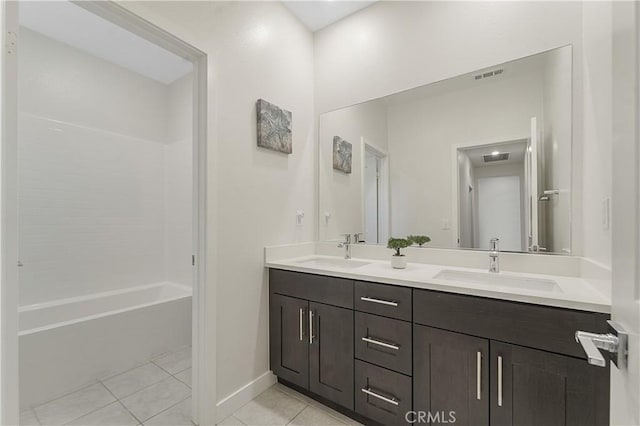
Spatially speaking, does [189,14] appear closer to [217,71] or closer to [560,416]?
[217,71]

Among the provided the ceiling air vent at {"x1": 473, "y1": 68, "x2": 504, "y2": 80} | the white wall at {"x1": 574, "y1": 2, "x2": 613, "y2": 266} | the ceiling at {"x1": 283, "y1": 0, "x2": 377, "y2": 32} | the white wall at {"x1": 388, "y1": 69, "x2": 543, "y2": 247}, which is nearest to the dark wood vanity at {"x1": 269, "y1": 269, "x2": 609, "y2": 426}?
the white wall at {"x1": 574, "y1": 2, "x2": 613, "y2": 266}

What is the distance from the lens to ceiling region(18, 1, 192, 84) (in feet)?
6.70

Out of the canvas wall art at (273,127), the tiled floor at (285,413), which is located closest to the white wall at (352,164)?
the canvas wall art at (273,127)

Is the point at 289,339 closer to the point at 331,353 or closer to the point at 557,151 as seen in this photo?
the point at 331,353

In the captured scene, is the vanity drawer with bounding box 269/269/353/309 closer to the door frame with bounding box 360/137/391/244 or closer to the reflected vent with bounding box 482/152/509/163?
the door frame with bounding box 360/137/391/244

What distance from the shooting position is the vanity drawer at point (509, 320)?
3.33ft

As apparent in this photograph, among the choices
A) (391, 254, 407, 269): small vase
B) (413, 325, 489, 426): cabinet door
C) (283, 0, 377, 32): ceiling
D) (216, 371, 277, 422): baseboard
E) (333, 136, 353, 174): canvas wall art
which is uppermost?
(283, 0, 377, 32): ceiling

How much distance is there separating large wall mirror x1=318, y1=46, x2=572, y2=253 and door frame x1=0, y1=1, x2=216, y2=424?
1.09m

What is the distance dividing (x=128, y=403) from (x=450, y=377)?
1.96 m

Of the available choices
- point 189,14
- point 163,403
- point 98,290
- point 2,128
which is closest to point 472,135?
point 189,14

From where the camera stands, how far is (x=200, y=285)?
1.57 metres

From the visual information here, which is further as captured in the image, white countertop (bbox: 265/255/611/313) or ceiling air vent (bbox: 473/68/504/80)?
ceiling air vent (bbox: 473/68/504/80)

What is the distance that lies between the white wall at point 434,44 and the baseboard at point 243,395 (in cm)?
202

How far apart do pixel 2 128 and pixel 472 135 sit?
2.20 meters
